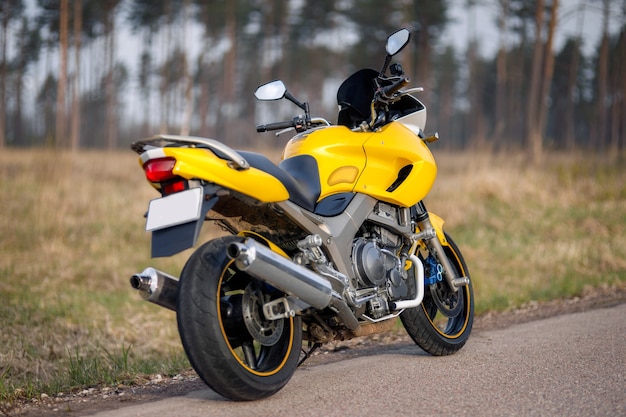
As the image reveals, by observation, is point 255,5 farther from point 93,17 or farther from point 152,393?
point 152,393

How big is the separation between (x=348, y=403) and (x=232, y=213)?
3.69ft

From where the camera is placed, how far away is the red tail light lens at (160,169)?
3.27 metres

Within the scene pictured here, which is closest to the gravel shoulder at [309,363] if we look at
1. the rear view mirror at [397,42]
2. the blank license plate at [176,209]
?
the blank license plate at [176,209]

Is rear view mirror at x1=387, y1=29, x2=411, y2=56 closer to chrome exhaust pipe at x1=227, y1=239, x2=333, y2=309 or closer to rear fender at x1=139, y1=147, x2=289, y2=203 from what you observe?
rear fender at x1=139, y1=147, x2=289, y2=203

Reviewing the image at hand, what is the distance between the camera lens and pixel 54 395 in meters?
4.05

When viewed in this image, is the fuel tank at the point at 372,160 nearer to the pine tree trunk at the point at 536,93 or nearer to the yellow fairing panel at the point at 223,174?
the yellow fairing panel at the point at 223,174

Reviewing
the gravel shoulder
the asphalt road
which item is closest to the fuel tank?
the asphalt road

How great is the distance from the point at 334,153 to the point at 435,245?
114 centimetres

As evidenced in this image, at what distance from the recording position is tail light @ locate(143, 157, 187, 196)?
3.27 meters

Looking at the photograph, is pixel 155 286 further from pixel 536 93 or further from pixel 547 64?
pixel 547 64

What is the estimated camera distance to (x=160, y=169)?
3285 millimetres

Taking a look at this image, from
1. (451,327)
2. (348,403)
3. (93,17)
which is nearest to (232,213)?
(348,403)

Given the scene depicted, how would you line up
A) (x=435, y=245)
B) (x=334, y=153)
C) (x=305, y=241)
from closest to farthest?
(x=305, y=241)
(x=334, y=153)
(x=435, y=245)

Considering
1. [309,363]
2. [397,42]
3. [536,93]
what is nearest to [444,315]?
[309,363]
